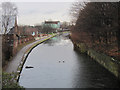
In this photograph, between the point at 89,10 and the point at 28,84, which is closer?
the point at 28,84

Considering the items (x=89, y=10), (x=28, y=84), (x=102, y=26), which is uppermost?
(x=89, y=10)

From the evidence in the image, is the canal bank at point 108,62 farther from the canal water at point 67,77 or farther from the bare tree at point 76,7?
the bare tree at point 76,7

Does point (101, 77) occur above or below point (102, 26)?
below

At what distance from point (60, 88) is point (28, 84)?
2.95 metres

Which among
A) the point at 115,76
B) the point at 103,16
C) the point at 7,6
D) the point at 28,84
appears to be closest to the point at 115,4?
the point at 103,16

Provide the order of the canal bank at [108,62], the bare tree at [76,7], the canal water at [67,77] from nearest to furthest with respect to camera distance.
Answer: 1. the canal water at [67,77]
2. the canal bank at [108,62]
3. the bare tree at [76,7]

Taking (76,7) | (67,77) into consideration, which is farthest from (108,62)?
(76,7)

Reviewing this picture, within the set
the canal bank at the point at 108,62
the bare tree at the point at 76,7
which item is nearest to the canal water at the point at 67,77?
the canal bank at the point at 108,62

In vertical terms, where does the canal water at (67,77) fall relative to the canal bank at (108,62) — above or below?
below

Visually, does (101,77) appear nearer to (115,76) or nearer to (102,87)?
(115,76)

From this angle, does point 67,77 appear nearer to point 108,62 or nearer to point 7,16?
point 108,62

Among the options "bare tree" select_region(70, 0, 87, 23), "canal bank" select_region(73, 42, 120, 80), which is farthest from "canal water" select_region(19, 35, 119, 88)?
"bare tree" select_region(70, 0, 87, 23)

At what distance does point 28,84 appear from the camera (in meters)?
18.2

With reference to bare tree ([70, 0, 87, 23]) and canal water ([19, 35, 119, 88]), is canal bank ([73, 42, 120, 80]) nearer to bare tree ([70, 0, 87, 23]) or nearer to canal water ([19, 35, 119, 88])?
canal water ([19, 35, 119, 88])
